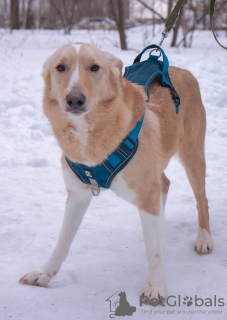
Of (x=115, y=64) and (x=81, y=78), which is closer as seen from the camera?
(x=81, y=78)

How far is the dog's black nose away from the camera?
207cm

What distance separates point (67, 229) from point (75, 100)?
1015 mm

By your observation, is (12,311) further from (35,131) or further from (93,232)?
(35,131)

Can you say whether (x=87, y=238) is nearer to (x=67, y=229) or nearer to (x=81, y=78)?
(x=67, y=229)

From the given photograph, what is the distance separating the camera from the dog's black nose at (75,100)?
2074 mm

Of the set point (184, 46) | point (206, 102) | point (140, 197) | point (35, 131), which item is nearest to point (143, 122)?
point (140, 197)

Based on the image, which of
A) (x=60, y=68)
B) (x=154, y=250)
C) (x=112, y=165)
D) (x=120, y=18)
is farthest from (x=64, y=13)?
(x=154, y=250)

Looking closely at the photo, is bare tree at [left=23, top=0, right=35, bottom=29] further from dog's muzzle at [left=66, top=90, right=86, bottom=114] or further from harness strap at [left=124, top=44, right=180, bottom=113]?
dog's muzzle at [left=66, top=90, right=86, bottom=114]

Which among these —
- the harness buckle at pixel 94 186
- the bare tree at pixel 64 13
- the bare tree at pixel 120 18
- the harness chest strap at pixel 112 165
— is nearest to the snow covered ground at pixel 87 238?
the harness buckle at pixel 94 186

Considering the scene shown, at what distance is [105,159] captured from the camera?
7.65 feet

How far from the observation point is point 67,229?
2.65m

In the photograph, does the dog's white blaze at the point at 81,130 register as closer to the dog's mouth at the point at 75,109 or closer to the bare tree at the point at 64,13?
the dog's mouth at the point at 75,109

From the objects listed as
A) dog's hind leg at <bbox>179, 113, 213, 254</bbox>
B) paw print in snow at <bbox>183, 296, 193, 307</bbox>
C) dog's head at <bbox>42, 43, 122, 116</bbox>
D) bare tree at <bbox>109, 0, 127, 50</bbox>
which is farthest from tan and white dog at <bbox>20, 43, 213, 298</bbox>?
bare tree at <bbox>109, 0, 127, 50</bbox>

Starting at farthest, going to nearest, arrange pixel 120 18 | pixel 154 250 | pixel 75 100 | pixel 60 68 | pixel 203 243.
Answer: pixel 120 18, pixel 203 243, pixel 154 250, pixel 60 68, pixel 75 100
